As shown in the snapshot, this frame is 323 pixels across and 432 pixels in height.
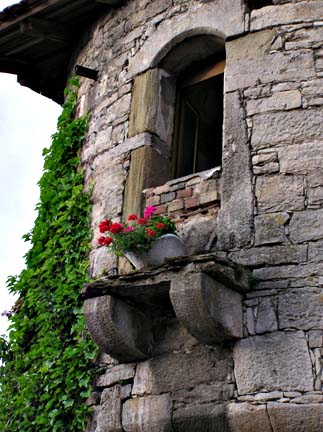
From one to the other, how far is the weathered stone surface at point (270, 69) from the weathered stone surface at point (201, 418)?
2319 millimetres

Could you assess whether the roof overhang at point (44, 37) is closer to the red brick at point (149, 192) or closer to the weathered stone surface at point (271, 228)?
the red brick at point (149, 192)

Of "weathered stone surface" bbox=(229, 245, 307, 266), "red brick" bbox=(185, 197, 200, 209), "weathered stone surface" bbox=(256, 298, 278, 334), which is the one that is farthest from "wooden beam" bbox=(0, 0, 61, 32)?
"weathered stone surface" bbox=(256, 298, 278, 334)

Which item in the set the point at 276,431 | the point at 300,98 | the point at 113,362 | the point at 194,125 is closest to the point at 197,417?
the point at 276,431

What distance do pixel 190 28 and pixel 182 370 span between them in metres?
2.74

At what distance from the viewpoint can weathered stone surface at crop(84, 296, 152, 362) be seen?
5.53 metres

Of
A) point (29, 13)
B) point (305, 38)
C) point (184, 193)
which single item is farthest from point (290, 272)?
point (29, 13)

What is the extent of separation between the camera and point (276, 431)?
4875 millimetres

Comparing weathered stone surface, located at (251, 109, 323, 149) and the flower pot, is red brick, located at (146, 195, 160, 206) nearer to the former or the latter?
the flower pot

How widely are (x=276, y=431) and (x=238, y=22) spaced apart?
10.2ft

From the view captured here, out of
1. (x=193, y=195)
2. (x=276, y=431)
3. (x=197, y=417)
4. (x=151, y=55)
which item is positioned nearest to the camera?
(x=276, y=431)

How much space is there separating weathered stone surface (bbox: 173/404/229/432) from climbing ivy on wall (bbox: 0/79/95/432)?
2.93 ft

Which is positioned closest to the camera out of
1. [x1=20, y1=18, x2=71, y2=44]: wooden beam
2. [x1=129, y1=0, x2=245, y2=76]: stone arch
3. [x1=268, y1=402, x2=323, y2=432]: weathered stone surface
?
[x1=268, y1=402, x2=323, y2=432]: weathered stone surface

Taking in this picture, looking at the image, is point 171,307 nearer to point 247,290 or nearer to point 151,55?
point 247,290

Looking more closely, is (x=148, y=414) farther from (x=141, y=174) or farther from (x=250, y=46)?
(x=250, y=46)
